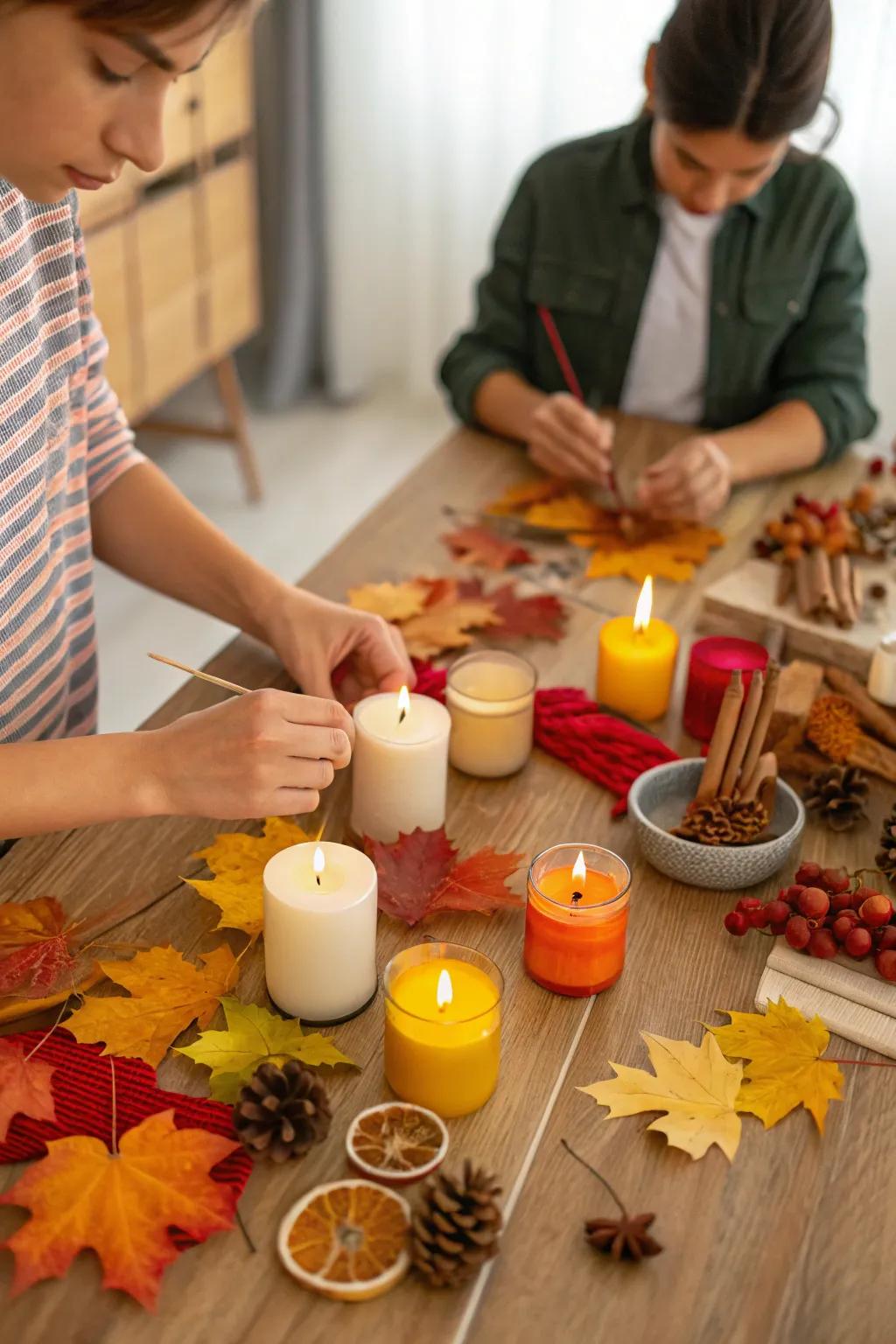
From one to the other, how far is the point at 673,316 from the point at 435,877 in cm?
117

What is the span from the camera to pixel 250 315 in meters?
3.41

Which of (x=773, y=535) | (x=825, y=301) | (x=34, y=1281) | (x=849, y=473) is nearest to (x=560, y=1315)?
(x=34, y=1281)

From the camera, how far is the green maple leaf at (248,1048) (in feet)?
2.79

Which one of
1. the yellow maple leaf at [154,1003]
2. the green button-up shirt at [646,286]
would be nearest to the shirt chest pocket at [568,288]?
the green button-up shirt at [646,286]

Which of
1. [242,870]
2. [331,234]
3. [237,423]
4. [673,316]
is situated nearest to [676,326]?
[673,316]

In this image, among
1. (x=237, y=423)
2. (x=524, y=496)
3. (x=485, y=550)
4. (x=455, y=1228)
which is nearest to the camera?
(x=455, y=1228)

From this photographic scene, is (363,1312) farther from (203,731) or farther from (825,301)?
(825,301)

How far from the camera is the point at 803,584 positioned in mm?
1368

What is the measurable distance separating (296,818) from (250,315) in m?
2.56

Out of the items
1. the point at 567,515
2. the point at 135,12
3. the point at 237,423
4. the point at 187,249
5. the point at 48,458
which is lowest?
the point at 237,423

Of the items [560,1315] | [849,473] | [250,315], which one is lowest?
[250,315]

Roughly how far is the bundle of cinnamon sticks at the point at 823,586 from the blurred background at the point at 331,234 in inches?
59.3

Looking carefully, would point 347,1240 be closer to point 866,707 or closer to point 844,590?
point 866,707

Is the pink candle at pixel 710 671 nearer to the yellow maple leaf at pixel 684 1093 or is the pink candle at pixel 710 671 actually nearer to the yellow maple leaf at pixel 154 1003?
the yellow maple leaf at pixel 684 1093
